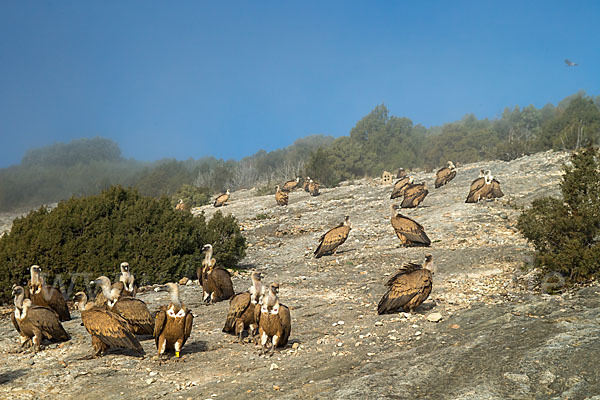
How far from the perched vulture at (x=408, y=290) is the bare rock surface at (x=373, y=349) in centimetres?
24

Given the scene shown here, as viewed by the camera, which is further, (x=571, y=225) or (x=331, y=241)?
(x=331, y=241)

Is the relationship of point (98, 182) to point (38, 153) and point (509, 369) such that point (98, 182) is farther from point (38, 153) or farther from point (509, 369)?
point (509, 369)

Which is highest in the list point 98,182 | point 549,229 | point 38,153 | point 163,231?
point 38,153

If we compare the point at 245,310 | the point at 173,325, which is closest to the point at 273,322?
the point at 245,310

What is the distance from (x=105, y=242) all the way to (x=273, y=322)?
7.94 metres

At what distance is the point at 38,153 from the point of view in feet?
300

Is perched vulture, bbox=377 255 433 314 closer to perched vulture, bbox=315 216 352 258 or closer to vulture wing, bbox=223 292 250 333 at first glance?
vulture wing, bbox=223 292 250 333

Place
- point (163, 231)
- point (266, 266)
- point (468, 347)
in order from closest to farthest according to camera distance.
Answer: point (468, 347)
point (163, 231)
point (266, 266)

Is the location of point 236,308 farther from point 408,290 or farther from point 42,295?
point 42,295

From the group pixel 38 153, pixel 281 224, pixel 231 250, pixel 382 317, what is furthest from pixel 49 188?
pixel 382 317

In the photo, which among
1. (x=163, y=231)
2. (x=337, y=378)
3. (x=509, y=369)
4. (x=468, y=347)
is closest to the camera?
(x=509, y=369)

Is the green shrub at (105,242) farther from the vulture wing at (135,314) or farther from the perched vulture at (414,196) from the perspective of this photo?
the perched vulture at (414,196)

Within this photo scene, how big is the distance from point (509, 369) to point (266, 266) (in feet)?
36.0

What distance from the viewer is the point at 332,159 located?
5578cm
